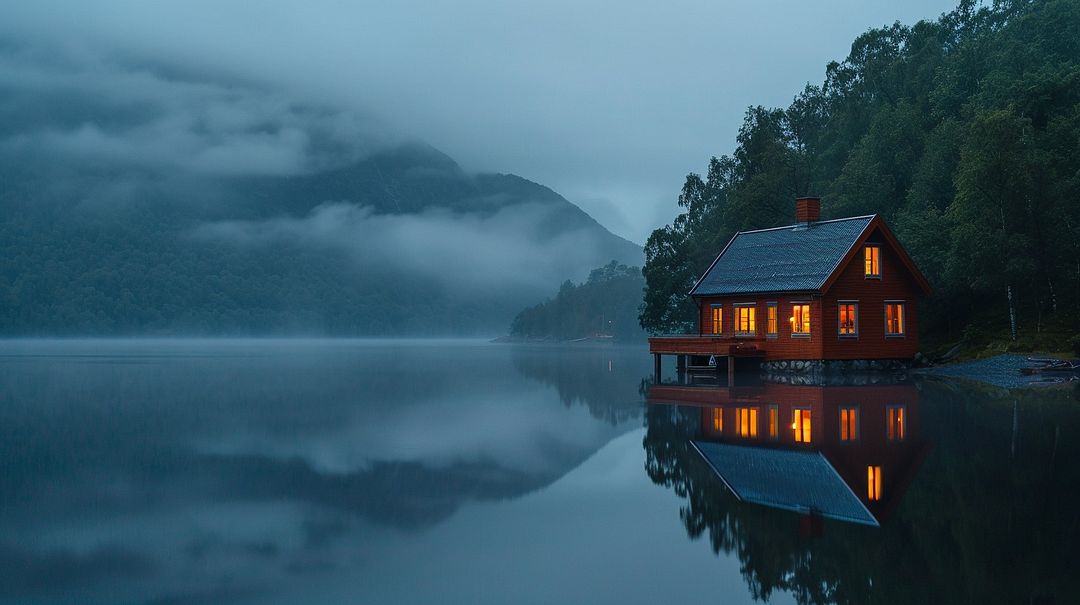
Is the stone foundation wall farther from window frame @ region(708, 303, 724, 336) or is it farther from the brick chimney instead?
the brick chimney

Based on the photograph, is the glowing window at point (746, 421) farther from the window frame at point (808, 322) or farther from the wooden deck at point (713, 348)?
the window frame at point (808, 322)

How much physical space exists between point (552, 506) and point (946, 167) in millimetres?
52486

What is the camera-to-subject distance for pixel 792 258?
50.0 metres

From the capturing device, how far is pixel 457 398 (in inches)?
1606

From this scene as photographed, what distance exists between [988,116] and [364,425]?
132ft

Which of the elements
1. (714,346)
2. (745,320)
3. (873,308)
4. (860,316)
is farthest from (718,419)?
(873,308)

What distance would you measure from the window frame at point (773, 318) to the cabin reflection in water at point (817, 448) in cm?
1212

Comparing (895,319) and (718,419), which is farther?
(895,319)

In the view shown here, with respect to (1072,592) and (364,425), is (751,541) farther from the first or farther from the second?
(364,425)

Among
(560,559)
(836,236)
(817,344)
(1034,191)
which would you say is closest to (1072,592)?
(560,559)

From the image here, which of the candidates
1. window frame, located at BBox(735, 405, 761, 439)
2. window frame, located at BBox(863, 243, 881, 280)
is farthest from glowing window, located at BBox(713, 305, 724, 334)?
window frame, located at BBox(735, 405, 761, 439)

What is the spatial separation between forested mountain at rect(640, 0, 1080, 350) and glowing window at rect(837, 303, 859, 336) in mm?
7342

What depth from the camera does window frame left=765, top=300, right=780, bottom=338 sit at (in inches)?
1934

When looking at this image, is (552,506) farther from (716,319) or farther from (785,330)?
(716,319)
